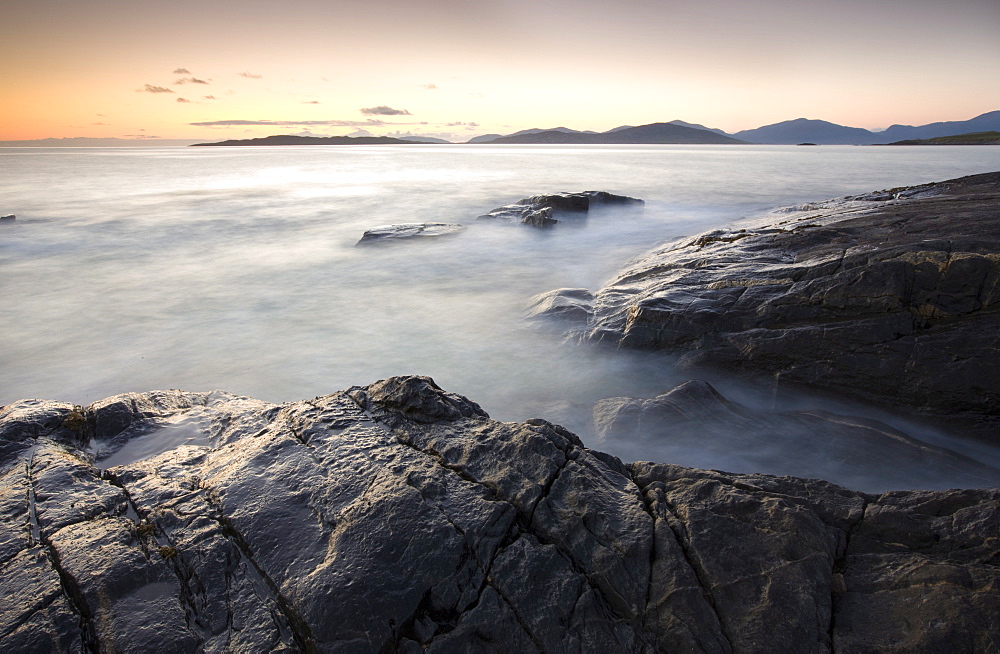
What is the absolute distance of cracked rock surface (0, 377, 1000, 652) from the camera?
2342 mm

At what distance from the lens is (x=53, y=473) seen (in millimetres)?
3400

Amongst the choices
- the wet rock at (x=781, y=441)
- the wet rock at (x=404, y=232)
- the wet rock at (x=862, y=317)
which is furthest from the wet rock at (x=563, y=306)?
the wet rock at (x=404, y=232)

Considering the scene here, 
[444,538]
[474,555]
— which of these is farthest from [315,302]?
[474,555]

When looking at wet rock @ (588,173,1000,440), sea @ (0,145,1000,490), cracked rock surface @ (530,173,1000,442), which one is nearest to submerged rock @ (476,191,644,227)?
sea @ (0,145,1000,490)

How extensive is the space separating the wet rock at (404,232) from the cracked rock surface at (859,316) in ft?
28.1

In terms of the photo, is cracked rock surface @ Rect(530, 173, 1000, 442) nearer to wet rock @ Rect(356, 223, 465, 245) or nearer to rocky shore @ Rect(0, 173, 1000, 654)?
rocky shore @ Rect(0, 173, 1000, 654)

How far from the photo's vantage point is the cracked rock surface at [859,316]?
204 inches

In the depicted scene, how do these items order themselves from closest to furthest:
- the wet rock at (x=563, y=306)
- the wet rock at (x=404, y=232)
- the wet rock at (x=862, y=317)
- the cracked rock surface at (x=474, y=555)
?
the cracked rock surface at (x=474, y=555) < the wet rock at (x=862, y=317) < the wet rock at (x=563, y=306) < the wet rock at (x=404, y=232)

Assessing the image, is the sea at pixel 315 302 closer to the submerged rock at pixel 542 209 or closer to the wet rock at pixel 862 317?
the wet rock at pixel 862 317

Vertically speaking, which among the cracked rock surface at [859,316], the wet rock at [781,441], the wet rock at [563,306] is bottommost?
the wet rock at [781,441]

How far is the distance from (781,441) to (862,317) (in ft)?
6.69

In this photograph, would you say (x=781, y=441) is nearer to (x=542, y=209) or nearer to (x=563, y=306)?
(x=563, y=306)

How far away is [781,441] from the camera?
503cm

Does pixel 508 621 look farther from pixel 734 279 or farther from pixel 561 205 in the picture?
pixel 561 205
